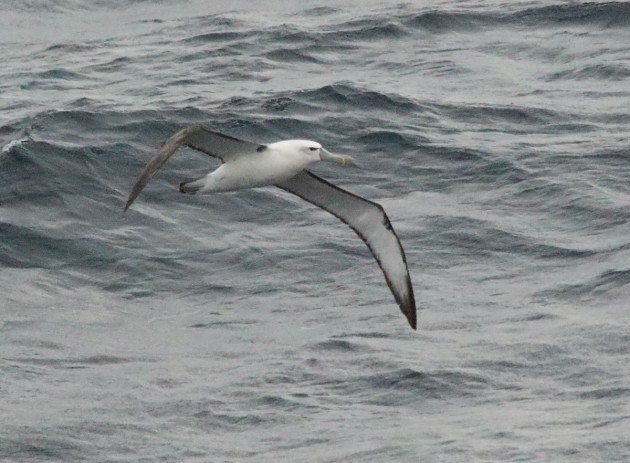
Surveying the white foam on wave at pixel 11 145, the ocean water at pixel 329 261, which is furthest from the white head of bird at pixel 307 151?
the white foam on wave at pixel 11 145

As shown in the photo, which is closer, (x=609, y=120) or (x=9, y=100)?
(x=609, y=120)

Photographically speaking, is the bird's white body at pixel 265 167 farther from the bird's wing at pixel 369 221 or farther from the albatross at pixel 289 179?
the bird's wing at pixel 369 221

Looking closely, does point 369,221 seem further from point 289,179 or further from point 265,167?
point 265,167

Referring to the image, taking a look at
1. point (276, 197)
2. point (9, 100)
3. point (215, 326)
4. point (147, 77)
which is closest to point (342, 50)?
point (147, 77)

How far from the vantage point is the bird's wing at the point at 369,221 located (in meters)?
18.3

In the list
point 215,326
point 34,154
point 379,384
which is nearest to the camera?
point 379,384

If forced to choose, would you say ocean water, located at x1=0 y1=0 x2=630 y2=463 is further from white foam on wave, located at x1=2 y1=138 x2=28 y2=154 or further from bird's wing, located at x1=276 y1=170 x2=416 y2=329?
bird's wing, located at x1=276 y1=170 x2=416 y2=329

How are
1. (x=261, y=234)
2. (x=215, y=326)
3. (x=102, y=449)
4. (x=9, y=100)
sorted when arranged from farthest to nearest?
(x=9, y=100)
(x=261, y=234)
(x=215, y=326)
(x=102, y=449)

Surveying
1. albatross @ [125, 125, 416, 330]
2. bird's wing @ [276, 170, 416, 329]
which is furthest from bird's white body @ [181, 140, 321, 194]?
bird's wing @ [276, 170, 416, 329]

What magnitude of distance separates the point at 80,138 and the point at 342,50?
846cm

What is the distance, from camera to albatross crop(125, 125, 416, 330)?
1683 cm

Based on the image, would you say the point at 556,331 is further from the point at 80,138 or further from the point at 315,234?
the point at 80,138

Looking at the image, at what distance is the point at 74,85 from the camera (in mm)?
31641

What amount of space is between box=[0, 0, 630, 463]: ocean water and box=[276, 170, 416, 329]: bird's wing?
49.9 inches
